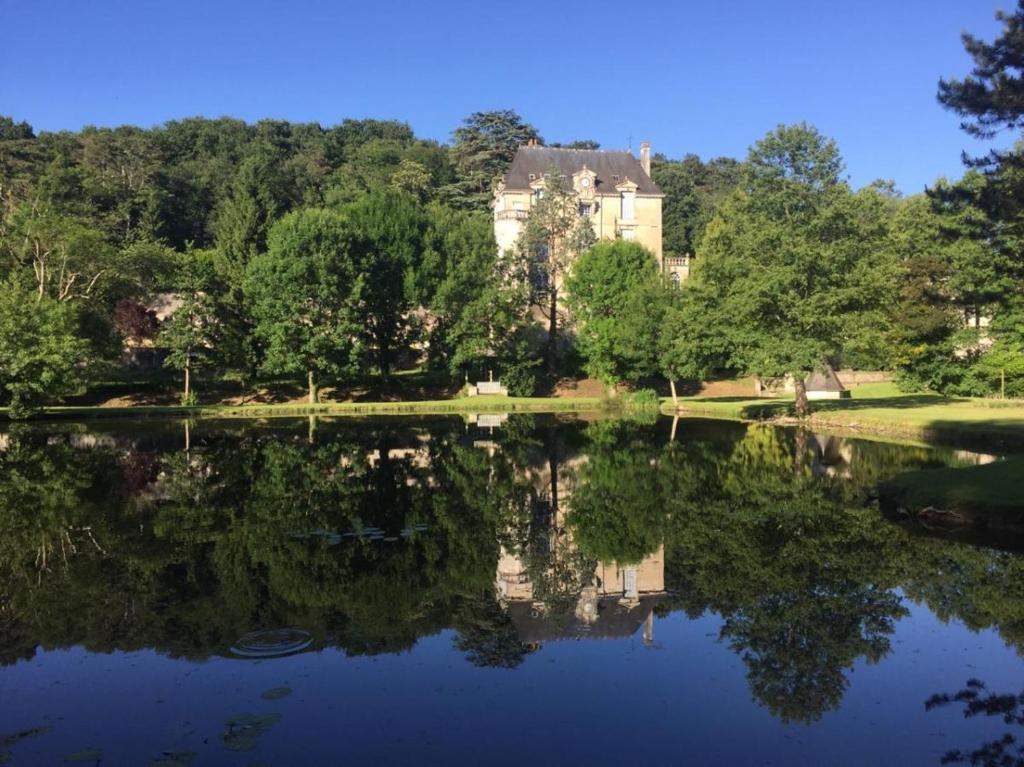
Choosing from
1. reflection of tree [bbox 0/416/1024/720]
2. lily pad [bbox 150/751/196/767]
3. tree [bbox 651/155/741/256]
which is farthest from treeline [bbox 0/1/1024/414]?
tree [bbox 651/155/741/256]

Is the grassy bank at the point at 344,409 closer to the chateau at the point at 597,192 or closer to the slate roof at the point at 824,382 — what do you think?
the slate roof at the point at 824,382

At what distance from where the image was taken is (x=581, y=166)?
67.9 meters

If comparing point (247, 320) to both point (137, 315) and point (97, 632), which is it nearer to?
point (137, 315)

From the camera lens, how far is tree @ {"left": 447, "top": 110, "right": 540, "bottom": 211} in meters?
85.8

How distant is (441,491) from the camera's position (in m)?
20.0

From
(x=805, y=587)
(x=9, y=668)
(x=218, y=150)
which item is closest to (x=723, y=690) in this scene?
(x=805, y=587)

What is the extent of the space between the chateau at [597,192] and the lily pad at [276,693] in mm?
57580

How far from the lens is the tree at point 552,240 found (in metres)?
57.9

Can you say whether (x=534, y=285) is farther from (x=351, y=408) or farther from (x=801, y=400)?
(x=801, y=400)

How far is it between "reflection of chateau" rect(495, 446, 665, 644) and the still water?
51mm

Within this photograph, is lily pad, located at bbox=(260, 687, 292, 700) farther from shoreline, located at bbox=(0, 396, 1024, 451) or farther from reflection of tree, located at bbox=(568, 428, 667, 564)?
shoreline, located at bbox=(0, 396, 1024, 451)

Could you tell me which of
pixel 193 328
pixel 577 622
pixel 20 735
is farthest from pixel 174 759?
pixel 193 328

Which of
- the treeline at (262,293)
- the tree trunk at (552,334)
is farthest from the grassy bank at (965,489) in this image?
the tree trunk at (552,334)

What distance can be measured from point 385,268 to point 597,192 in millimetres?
21795
